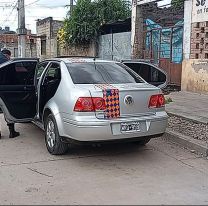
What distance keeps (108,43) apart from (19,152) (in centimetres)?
1388

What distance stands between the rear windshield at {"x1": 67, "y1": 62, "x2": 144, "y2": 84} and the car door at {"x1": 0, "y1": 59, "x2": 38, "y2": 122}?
1.17 meters

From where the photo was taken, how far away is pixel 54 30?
27.5 meters

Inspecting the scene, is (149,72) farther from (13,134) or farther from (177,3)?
(177,3)

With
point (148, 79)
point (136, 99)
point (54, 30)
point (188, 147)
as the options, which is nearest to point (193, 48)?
point (148, 79)

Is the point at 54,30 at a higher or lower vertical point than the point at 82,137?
higher

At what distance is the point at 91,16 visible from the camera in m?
20.0

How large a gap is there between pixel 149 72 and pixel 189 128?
148 centimetres

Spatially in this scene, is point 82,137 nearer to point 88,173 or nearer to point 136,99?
point 88,173

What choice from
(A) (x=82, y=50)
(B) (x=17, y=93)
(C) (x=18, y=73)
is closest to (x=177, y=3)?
(A) (x=82, y=50)

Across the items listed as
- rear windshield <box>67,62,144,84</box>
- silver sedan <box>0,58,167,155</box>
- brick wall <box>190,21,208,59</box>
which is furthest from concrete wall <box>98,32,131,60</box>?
rear windshield <box>67,62,144,84</box>

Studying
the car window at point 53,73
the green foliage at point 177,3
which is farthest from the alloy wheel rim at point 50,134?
the green foliage at point 177,3

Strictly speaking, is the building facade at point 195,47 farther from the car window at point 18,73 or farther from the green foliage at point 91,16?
the green foliage at point 91,16

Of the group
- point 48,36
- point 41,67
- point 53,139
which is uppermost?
point 48,36

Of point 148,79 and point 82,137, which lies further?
point 148,79
